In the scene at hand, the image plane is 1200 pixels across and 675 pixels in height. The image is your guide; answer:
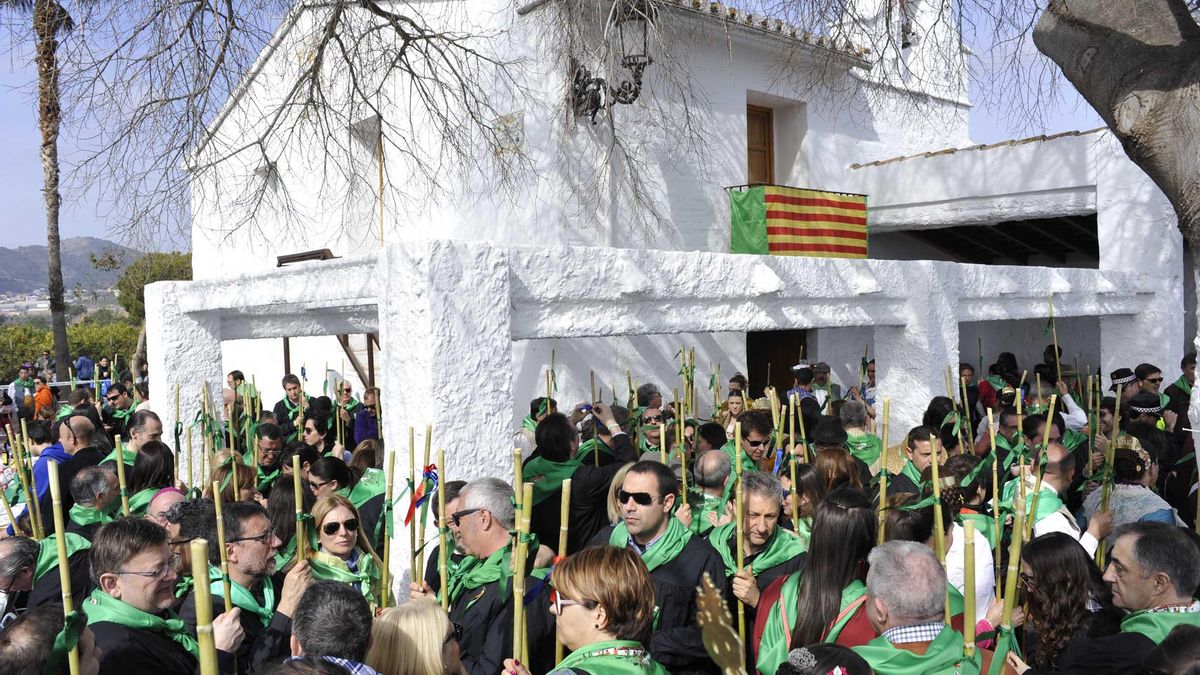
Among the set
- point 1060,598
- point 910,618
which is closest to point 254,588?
point 910,618

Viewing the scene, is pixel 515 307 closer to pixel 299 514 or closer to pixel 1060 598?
pixel 299 514

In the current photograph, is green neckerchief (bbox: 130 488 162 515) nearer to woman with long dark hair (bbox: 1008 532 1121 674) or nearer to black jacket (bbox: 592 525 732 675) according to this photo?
black jacket (bbox: 592 525 732 675)

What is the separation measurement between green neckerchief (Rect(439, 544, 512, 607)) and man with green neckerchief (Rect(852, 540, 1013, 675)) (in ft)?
4.37

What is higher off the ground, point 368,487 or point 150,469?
point 150,469

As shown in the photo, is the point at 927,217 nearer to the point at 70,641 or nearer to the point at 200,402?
the point at 200,402

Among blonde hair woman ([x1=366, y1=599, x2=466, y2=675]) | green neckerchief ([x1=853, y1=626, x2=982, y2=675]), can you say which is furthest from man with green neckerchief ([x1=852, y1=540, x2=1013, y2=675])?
blonde hair woman ([x1=366, y1=599, x2=466, y2=675])

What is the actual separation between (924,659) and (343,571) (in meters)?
2.25

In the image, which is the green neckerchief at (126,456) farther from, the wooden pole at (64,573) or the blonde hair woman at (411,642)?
the blonde hair woman at (411,642)

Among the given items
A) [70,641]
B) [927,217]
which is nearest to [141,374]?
[927,217]

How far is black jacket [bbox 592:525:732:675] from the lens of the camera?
324 centimetres

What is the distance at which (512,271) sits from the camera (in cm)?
588

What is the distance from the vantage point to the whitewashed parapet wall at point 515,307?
18.2 feet

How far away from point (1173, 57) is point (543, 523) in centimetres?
374

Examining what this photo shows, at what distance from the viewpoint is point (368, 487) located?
542 centimetres
